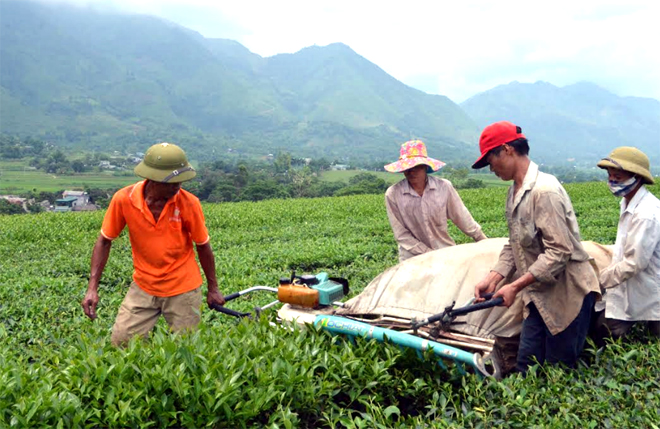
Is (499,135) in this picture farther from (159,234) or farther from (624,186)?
(159,234)

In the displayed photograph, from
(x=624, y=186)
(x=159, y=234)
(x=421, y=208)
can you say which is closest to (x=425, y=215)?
(x=421, y=208)

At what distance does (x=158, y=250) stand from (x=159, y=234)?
0.36ft

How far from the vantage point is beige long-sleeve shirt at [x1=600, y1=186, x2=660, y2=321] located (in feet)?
12.2

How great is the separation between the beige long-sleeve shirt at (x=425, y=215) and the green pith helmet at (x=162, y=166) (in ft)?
5.99

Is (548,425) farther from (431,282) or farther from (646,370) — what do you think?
(431,282)

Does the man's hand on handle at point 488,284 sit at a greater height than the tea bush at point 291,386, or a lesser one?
greater

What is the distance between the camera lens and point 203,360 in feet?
9.99

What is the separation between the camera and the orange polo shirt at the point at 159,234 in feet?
12.8

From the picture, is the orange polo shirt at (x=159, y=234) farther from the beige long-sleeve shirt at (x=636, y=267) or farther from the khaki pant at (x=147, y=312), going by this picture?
the beige long-sleeve shirt at (x=636, y=267)

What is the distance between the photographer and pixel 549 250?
331 centimetres

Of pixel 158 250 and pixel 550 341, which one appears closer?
pixel 550 341

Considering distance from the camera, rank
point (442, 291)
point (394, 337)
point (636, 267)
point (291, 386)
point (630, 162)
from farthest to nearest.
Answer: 1. point (442, 291)
2. point (630, 162)
3. point (636, 267)
4. point (394, 337)
5. point (291, 386)

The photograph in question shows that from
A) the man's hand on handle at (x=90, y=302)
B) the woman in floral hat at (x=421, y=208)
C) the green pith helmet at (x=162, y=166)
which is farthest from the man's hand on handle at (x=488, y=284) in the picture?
the man's hand on handle at (x=90, y=302)

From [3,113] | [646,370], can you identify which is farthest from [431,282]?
[3,113]
